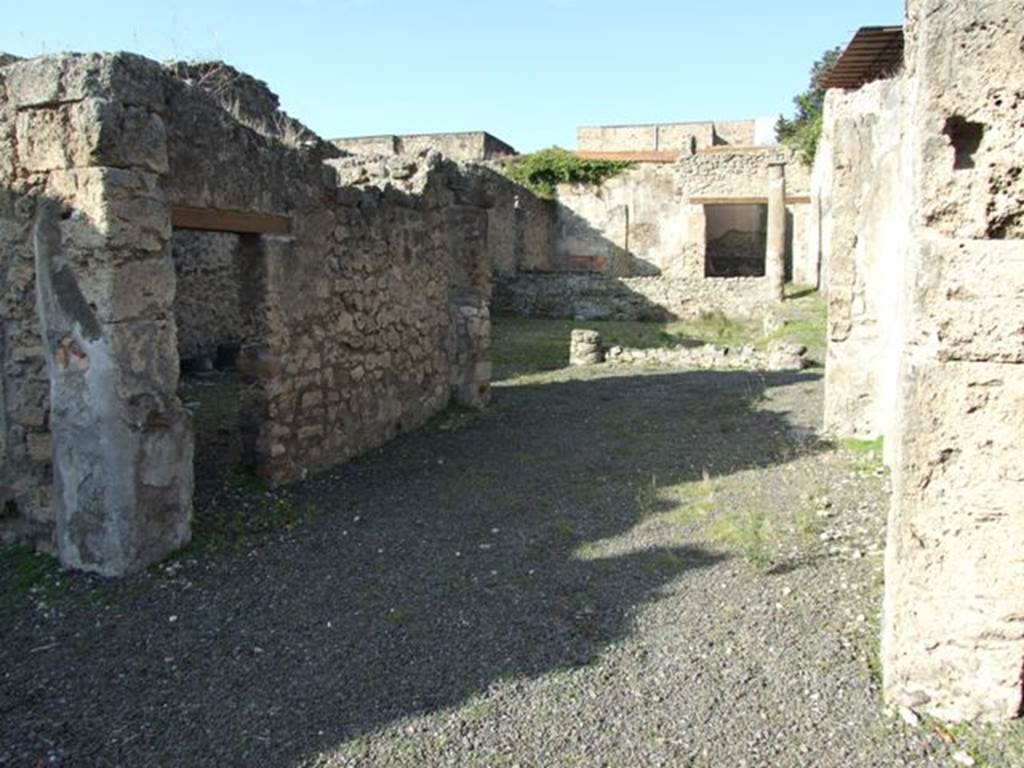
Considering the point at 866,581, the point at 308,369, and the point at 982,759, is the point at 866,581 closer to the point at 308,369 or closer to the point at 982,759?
the point at 982,759

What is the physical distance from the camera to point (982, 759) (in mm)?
2996

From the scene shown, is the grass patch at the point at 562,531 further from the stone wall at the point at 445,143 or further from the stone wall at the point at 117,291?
the stone wall at the point at 445,143

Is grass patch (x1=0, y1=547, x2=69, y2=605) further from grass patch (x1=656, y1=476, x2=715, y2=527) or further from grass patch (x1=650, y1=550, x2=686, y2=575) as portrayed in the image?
grass patch (x1=656, y1=476, x2=715, y2=527)

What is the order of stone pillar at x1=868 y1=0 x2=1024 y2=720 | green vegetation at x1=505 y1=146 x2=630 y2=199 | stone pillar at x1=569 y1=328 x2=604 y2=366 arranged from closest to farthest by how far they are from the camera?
stone pillar at x1=868 y1=0 x2=1024 y2=720, stone pillar at x1=569 y1=328 x2=604 y2=366, green vegetation at x1=505 y1=146 x2=630 y2=199

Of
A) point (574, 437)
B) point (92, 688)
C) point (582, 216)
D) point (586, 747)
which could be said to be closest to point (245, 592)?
point (92, 688)

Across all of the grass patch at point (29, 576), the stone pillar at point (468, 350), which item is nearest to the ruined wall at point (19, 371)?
the grass patch at point (29, 576)

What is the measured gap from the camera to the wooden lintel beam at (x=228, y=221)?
18.0 feet

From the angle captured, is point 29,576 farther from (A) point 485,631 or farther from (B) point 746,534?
(B) point 746,534

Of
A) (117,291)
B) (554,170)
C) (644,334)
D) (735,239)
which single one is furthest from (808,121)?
(117,291)

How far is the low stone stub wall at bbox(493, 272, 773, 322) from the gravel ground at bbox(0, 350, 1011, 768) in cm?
1480

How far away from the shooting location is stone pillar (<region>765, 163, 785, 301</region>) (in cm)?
2152

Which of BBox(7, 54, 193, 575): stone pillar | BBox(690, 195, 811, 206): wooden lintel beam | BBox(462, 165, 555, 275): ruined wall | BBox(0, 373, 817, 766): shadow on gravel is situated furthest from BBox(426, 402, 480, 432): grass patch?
BBox(690, 195, 811, 206): wooden lintel beam

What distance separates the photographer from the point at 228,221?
5.91 metres

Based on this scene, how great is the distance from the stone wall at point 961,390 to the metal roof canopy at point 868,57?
485 inches
